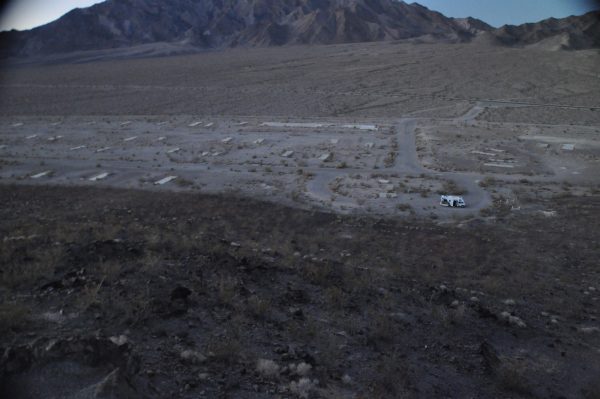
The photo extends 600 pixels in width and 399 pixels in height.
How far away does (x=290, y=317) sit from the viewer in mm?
7871

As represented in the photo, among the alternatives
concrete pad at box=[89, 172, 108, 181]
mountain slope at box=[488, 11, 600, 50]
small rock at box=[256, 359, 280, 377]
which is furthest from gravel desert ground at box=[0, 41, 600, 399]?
mountain slope at box=[488, 11, 600, 50]

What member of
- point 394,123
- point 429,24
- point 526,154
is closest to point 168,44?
point 429,24

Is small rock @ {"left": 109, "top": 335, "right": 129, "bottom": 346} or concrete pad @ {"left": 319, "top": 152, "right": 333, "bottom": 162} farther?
concrete pad @ {"left": 319, "top": 152, "right": 333, "bottom": 162}

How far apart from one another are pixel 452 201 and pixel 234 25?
155 m

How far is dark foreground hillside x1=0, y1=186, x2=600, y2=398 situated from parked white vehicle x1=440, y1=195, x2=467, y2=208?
13.0ft

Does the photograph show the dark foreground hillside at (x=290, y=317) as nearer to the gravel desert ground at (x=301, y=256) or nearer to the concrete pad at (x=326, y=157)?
the gravel desert ground at (x=301, y=256)

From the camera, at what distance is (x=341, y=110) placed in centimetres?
4428

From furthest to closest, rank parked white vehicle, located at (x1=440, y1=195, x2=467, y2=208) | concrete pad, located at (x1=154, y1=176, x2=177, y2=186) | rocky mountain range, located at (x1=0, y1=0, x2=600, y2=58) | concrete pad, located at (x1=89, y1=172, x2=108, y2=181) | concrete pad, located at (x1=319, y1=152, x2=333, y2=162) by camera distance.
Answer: rocky mountain range, located at (x1=0, y1=0, x2=600, y2=58)
concrete pad, located at (x1=319, y1=152, x2=333, y2=162)
concrete pad, located at (x1=89, y1=172, x2=108, y2=181)
concrete pad, located at (x1=154, y1=176, x2=177, y2=186)
parked white vehicle, located at (x1=440, y1=195, x2=467, y2=208)

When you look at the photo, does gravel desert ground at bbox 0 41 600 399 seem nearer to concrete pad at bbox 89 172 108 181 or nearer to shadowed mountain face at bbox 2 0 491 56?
concrete pad at bbox 89 172 108 181

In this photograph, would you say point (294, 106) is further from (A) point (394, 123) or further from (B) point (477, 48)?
(B) point (477, 48)

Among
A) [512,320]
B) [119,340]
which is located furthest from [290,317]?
[512,320]

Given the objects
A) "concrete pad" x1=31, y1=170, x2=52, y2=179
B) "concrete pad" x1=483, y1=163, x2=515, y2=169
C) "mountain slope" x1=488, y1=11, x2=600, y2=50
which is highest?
"mountain slope" x1=488, y1=11, x2=600, y2=50

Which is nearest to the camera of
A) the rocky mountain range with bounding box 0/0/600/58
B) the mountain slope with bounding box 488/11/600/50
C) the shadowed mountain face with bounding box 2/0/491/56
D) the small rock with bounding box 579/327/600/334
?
the small rock with bounding box 579/327/600/334

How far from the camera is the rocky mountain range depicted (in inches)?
5157
